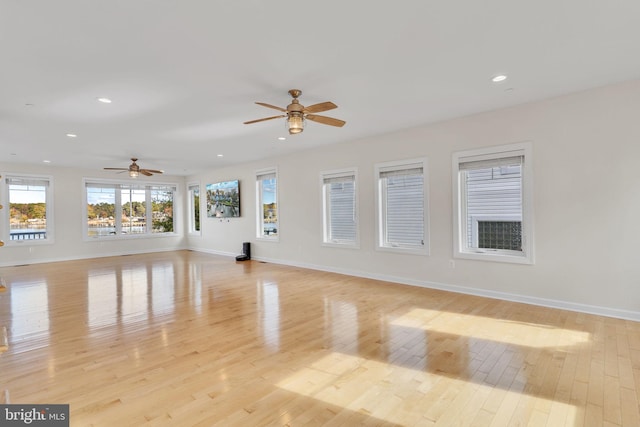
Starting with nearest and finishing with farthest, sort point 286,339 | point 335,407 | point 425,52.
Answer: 1. point 335,407
2. point 425,52
3. point 286,339

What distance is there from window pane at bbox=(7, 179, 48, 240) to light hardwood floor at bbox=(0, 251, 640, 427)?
460cm

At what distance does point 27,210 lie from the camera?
8.41 meters

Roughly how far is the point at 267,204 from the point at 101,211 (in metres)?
5.39

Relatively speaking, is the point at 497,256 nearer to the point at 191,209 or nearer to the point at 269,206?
the point at 269,206

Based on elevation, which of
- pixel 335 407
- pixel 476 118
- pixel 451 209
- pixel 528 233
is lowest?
pixel 335 407

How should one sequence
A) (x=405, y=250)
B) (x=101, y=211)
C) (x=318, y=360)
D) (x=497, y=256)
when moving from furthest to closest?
(x=101, y=211)
(x=405, y=250)
(x=497, y=256)
(x=318, y=360)

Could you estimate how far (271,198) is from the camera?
8.24 metres

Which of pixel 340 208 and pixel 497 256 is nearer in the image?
pixel 497 256

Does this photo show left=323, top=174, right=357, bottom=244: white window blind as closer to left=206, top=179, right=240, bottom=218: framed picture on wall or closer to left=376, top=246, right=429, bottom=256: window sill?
left=376, top=246, right=429, bottom=256: window sill

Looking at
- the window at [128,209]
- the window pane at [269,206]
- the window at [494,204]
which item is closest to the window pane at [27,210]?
the window at [128,209]

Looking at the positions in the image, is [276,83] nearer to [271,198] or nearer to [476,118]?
[476,118]

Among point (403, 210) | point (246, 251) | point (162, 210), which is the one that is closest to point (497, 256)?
point (403, 210)

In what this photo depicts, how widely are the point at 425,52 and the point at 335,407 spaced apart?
2.98m

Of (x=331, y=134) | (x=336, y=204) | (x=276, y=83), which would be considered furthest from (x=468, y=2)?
(x=336, y=204)
